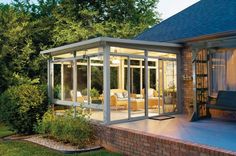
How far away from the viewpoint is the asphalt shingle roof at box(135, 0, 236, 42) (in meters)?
10.7

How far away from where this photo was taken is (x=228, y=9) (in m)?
11.6

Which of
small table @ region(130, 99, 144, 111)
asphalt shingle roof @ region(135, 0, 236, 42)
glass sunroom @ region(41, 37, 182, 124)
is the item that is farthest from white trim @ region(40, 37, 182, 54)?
small table @ region(130, 99, 144, 111)

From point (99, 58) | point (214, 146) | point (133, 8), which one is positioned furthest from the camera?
point (133, 8)

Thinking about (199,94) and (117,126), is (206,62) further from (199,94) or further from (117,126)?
(117,126)

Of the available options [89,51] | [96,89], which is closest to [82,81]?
[96,89]

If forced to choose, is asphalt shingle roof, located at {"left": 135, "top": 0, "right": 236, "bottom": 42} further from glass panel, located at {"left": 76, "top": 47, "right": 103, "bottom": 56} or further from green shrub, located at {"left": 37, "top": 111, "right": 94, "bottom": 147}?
green shrub, located at {"left": 37, "top": 111, "right": 94, "bottom": 147}

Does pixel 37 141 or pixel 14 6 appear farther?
pixel 14 6

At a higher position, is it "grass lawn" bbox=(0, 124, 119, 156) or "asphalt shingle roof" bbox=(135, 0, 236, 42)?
"asphalt shingle roof" bbox=(135, 0, 236, 42)

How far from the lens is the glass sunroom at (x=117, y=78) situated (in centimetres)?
939

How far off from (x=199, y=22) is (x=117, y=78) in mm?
4896

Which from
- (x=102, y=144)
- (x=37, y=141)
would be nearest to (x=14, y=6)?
(x=37, y=141)

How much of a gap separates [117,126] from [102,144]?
0.83 metres

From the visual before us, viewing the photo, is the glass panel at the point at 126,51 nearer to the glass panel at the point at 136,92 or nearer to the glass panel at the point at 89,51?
the glass panel at the point at 136,92

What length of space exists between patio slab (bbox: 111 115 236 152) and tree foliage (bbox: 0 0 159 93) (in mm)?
10098
